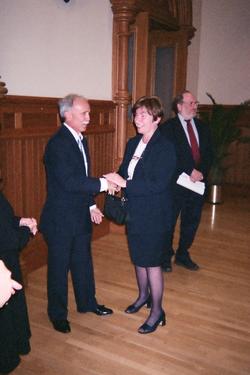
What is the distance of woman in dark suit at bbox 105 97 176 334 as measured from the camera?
7.63 feet

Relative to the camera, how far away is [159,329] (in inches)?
102

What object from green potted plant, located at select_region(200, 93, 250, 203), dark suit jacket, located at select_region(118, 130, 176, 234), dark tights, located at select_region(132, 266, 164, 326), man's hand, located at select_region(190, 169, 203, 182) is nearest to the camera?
dark suit jacket, located at select_region(118, 130, 176, 234)

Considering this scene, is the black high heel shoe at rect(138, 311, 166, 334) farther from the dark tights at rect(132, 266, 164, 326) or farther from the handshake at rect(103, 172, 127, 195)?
the handshake at rect(103, 172, 127, 195)

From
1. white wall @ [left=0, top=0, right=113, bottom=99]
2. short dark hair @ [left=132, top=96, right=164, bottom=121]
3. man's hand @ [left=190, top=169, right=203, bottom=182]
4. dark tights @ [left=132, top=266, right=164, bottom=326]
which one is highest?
white wall @ [left=0, top=0, right=113, bottom=99]

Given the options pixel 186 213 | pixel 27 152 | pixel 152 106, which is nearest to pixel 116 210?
pixel 152 106

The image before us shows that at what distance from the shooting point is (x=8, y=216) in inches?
71.1

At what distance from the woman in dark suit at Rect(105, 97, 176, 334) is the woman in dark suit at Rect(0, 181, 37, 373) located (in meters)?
0.69

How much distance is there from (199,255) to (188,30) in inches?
129

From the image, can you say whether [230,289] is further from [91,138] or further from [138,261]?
[91,138]

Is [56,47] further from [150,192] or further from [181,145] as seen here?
[150,192]

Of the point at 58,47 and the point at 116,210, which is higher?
the point at 58,47

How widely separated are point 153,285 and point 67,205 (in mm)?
762

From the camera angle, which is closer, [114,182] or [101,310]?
[114,182]

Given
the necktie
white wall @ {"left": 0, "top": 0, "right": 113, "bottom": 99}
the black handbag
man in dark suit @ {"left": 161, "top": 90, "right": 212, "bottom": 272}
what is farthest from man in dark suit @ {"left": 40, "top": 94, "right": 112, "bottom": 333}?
the necktie
